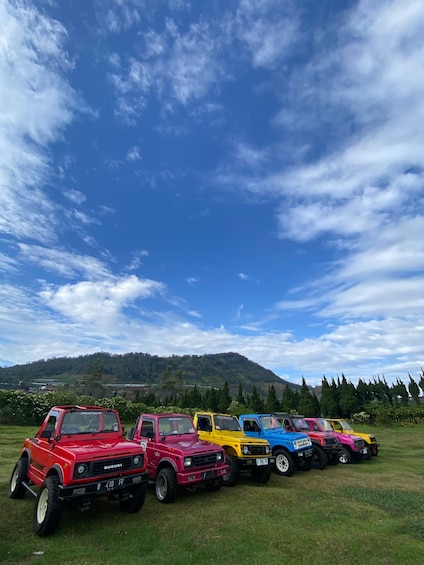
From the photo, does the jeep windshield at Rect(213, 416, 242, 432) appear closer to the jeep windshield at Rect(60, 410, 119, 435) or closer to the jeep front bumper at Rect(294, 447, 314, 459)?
the jeep front bumper at Rect(294, 447, 314, 459)

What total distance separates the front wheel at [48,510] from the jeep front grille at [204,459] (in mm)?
2897

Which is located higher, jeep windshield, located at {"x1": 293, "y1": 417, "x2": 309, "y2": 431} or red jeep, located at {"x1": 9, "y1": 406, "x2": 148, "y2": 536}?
jeep windshield, located at {"x1": 293, "y1": 417, "x2": 309, "y2": 431}

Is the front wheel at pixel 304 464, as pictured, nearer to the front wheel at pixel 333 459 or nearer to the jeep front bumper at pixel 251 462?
the front wheel at pixel 333 459

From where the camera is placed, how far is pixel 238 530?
223 inches

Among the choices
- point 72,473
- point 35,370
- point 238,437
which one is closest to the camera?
point 72,473

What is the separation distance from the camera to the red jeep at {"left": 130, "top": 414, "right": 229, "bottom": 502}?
23.2ft

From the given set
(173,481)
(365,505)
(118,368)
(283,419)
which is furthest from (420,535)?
(118,368)

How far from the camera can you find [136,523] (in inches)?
234

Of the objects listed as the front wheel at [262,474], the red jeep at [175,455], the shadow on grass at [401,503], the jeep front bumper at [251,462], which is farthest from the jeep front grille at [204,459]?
the shadow on grass at [401,503]

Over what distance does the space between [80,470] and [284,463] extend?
770 centimetres

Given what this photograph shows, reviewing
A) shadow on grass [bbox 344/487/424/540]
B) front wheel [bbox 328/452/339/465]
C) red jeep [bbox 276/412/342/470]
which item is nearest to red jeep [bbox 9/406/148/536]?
shadow on grass [bbox 344/487/424/540]

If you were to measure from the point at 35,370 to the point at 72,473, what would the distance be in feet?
572

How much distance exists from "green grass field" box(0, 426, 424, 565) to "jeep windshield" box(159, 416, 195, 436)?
1425 millimetres

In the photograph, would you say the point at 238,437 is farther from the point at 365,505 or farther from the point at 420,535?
the point at 420,535
